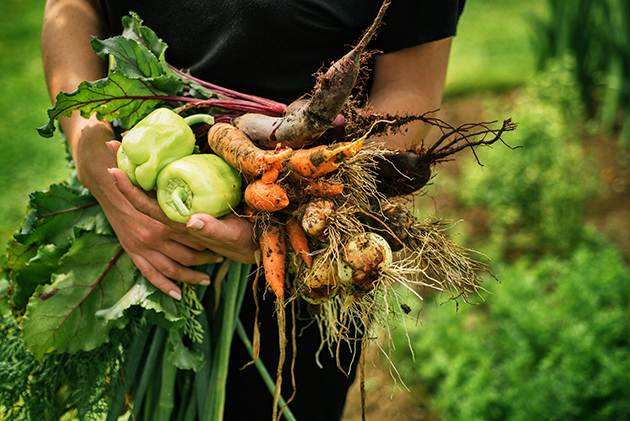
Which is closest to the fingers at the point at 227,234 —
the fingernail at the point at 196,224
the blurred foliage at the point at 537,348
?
the fingernail at the point at 196,224

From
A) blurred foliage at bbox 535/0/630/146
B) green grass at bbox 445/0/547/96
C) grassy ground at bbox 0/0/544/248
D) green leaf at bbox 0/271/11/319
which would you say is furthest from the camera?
green grass at bbox 445/0/547/96

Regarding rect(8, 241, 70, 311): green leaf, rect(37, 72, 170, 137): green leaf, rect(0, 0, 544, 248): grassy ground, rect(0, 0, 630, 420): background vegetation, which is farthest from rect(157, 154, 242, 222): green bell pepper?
rect(0, 0, 544, 248): grassy ground

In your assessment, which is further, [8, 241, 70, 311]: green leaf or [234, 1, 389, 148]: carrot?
[8, 241, 70, 311]: green leaf

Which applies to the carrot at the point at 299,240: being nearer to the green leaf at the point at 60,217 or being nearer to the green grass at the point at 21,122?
the green leaf at the point at 60,217

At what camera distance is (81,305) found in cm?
129

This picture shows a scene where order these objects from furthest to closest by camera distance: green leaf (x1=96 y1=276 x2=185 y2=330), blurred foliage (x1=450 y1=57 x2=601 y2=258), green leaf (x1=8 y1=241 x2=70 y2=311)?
blurred foliage (x1=450 y1=57 x2=601 y2=258)
green leaf (x1=8 y1=241 x2=70 y2=311)
green leaf (x1=96 y1=276 x2=185 y2=330)

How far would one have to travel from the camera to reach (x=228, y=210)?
1136mm

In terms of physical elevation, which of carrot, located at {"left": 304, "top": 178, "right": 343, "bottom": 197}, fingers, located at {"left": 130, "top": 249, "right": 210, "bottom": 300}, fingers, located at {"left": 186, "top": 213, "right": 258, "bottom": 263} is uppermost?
carrot, located at {"left": 304, "top": 178, "right": 343, "bottom": 197}

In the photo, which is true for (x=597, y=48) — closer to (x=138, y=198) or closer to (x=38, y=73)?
(x=138, y=198)

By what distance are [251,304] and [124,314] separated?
0.40 metres

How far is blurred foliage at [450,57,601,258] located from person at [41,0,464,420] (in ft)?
7.37

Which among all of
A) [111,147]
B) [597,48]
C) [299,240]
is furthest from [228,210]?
[597,48]

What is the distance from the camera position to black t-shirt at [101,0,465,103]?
120cm

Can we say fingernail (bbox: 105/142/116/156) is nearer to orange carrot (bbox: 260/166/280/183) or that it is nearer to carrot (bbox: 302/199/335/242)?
orange carrot (bbox: 260/166/280/183)
